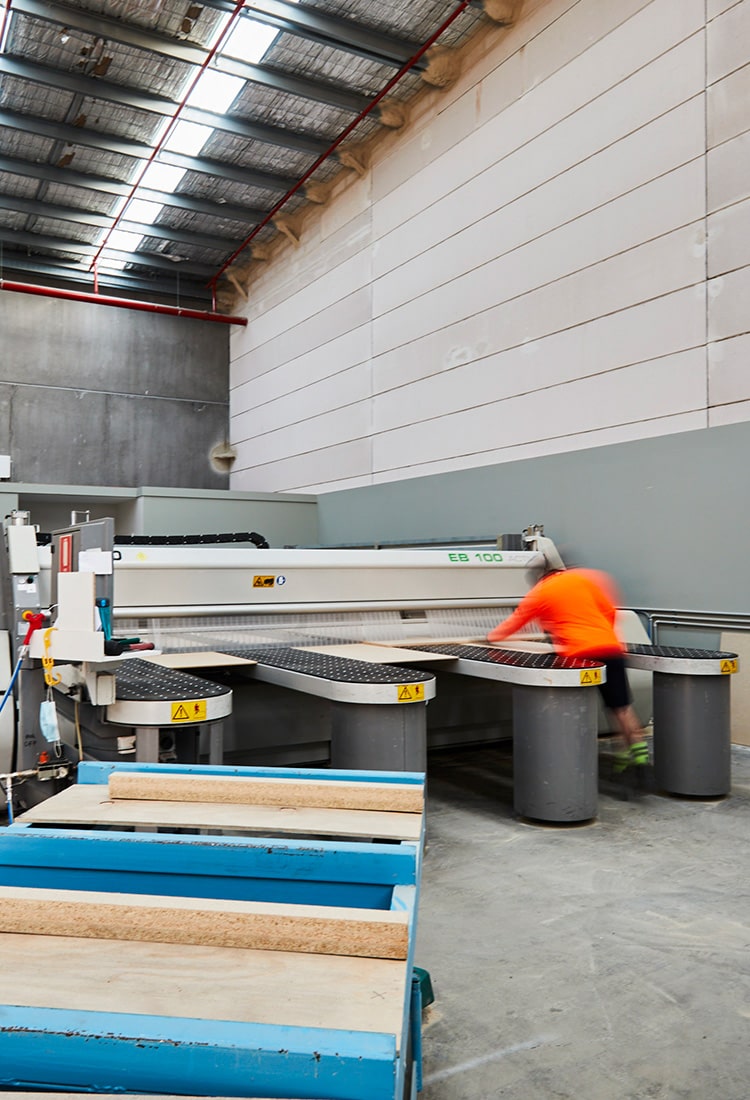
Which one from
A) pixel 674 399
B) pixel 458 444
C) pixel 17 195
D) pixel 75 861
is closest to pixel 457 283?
pixel 458 444

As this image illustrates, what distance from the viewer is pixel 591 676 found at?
2.88 metres

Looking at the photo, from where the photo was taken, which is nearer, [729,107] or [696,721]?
[696,721]

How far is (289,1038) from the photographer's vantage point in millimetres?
739

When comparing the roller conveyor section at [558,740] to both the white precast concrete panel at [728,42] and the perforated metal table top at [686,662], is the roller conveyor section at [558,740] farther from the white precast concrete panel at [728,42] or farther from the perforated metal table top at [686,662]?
the white precast concrete panel at [728,42]

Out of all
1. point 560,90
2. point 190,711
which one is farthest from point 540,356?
point 190,711

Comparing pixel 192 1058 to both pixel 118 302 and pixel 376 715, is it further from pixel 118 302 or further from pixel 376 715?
pixel 118 302

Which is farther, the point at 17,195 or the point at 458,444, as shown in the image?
the point at 17,195

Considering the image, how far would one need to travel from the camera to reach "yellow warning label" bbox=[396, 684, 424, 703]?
2627 mm

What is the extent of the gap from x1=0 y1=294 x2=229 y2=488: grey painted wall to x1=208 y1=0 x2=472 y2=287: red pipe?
3.28ft

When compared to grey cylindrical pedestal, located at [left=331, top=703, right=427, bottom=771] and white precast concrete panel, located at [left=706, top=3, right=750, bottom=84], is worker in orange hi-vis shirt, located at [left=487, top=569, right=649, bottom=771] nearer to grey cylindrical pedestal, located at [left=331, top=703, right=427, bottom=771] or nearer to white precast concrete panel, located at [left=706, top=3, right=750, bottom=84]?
grey cylindrical pedestal, located at [left=331, top=703, right=427, bottom=771]

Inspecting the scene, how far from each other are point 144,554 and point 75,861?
239 cm

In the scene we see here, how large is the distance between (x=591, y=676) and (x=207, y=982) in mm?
2233

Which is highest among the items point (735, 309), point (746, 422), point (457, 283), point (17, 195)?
point (17, 195)

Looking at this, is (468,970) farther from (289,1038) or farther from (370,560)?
(370,560)
